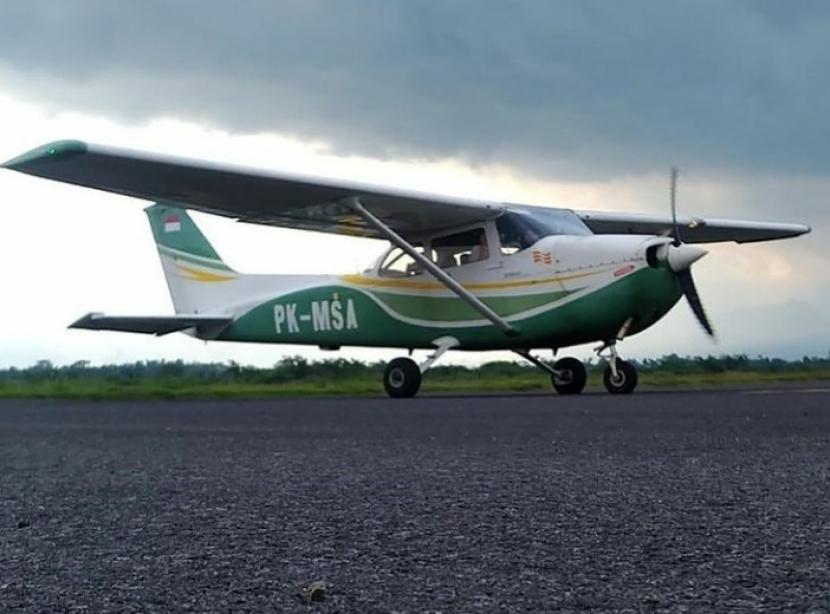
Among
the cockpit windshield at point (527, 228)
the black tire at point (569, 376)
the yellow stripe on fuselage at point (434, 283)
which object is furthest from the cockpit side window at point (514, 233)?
the black tire at point (569, 376)

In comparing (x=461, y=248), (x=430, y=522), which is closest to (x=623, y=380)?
(x=461, y=248)

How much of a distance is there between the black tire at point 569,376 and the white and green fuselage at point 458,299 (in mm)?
452

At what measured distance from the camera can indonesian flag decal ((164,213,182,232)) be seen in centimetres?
2053

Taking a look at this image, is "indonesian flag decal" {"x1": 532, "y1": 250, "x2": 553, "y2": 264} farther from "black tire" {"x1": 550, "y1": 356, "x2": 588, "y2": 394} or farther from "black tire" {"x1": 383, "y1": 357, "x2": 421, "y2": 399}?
"black tire" {"x1": 383, "y1": 357, "x2": 421, "y2": 399}

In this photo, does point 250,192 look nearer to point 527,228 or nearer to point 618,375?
point 527,228

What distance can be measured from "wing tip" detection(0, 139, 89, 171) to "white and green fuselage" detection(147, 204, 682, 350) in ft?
17.3

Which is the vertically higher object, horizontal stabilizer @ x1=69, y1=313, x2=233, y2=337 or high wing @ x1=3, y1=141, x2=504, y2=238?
high wing @ x1=3, y1=141, x2=504, y2=238

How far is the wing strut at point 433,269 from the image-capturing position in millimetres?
14992

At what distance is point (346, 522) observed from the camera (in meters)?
3.43

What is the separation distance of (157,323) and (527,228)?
5.96 metres

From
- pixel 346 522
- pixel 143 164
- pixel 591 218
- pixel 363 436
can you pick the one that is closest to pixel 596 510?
pixel 346 522

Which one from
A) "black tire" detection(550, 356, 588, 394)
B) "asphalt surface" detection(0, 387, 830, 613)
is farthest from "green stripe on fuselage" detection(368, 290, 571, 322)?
"asphalt surface" detection(0, 387, 830, 613)

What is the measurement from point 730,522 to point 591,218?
15.2 m

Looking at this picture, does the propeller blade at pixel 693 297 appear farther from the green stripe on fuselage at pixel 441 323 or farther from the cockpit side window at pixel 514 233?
the cockpit side window at pixel 514 233
